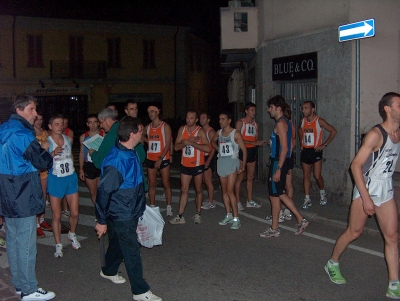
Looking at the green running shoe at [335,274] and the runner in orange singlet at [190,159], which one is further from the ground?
the runner in orange singlet at [190,159]

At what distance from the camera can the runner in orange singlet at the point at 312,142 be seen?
31.2 ft

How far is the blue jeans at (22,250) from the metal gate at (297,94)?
7.41 m

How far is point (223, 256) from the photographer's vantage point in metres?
6.58

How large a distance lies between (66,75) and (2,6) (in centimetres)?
707

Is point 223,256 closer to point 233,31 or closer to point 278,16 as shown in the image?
point 278,16

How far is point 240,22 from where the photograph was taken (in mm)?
13594

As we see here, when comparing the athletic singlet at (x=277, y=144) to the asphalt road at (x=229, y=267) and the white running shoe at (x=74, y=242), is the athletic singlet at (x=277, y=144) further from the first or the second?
the white running shoe at (x=74, y=242)

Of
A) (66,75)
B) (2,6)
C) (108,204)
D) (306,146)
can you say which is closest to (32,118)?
(108,204)

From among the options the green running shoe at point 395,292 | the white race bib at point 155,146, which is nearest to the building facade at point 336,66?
the white race bib at point 155,146

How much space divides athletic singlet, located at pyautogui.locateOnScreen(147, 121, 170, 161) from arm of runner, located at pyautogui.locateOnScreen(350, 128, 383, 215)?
14.7 feet

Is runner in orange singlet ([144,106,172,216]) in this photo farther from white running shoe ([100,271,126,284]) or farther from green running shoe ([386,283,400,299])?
green running shoe ([386,283,400,299])

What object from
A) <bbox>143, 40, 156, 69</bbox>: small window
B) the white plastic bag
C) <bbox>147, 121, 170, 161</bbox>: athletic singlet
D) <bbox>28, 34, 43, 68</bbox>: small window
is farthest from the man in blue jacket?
<bbox>143, 40, 156, 69</bbox>: small window

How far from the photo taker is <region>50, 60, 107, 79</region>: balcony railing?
34188mm

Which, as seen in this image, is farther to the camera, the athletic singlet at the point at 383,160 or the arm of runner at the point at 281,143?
the arm of runner at the point at 281,143
